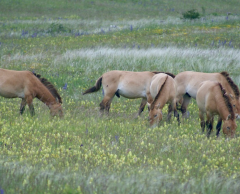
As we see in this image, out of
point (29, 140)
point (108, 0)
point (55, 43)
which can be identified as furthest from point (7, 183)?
point (108, 0)

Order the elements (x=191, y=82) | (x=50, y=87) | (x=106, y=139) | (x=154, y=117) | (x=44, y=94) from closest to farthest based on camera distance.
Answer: (x=106, y=139) < (x=154, y=117) < (x=44, y=94) < (x=50, y=87) < (x=191, y=82)

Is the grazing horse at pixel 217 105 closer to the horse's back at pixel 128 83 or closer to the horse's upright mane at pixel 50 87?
the horse's back at pixel 128 83

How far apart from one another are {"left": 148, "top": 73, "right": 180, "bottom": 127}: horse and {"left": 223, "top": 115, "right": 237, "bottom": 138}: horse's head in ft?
5.28

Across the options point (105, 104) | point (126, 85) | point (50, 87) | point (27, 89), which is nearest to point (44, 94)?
point (50, 87)

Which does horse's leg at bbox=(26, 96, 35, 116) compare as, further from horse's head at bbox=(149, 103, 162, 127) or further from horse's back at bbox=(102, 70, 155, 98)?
horse's head at bbox=(149, 103, 162, 127)

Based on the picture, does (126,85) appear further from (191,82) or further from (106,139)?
(106,139)

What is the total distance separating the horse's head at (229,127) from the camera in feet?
26.3

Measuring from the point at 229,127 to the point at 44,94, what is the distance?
480cm

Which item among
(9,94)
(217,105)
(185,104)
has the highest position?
(217,105)

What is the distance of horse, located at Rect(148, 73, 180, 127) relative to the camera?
9047mm

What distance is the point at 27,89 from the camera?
9.98 m

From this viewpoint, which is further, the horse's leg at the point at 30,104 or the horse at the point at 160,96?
the horse's leg at the point at 30,104

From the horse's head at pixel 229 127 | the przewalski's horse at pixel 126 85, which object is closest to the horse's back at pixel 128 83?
the przewalski's horse at pixel 126 85

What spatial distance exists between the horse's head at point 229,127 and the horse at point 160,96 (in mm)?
1611
